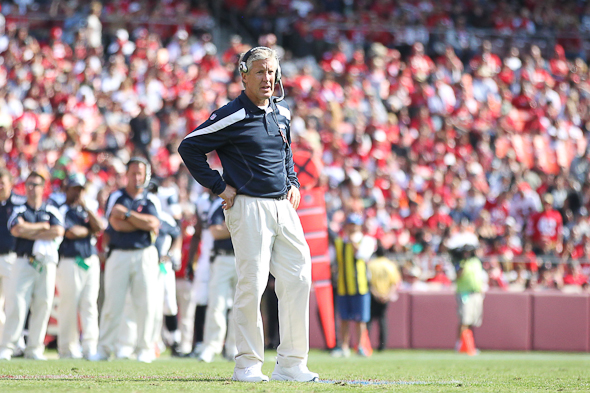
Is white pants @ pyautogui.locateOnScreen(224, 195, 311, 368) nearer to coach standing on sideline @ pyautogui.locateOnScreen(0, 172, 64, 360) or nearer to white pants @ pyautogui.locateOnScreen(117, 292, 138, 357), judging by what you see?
white pants @ pyautogui.locateOnScreen(117, 292, 138, 357)

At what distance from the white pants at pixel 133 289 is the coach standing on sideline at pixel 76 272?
0.76 m

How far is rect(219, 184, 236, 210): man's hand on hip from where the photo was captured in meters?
6.53

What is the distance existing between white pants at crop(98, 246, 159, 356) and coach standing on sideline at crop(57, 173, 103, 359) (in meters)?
0.76

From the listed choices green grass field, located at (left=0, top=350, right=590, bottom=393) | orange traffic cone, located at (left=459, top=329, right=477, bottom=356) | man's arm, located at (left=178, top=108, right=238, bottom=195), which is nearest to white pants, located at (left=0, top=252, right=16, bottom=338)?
green grass field, located at (left=0, top=350, right=590, bottom=393)

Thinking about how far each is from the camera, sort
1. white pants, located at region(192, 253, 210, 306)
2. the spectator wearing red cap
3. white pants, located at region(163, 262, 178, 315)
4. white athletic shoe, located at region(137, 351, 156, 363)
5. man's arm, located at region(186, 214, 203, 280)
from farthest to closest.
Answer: the spectator wearing red cap < man's arm, located at region(186, 214, 203, 280) < white pants, located at region(192, 253, 210, 306) < white pants, located at region(163, 262, 178, 315) < white athletic shoe, located at region(137, 351, 156, 363)

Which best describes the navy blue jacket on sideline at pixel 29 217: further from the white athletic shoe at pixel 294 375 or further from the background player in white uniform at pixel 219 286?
the white athletic shoe at pixel 294 375

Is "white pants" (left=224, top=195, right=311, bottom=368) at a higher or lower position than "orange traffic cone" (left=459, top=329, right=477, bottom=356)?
higher

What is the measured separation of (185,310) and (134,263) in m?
2.86

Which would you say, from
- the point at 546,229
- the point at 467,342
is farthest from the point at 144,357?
the point at 546,229

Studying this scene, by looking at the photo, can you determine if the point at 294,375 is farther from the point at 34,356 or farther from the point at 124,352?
the point at 34,356

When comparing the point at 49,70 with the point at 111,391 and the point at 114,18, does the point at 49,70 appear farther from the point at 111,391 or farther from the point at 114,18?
the point at 111,391

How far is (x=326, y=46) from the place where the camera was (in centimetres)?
2319

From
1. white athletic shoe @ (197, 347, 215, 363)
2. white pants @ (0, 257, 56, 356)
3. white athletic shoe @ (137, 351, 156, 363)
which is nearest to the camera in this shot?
white athletic shoe @ (137, 351, 156, 363)

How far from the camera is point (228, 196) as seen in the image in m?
6.53
